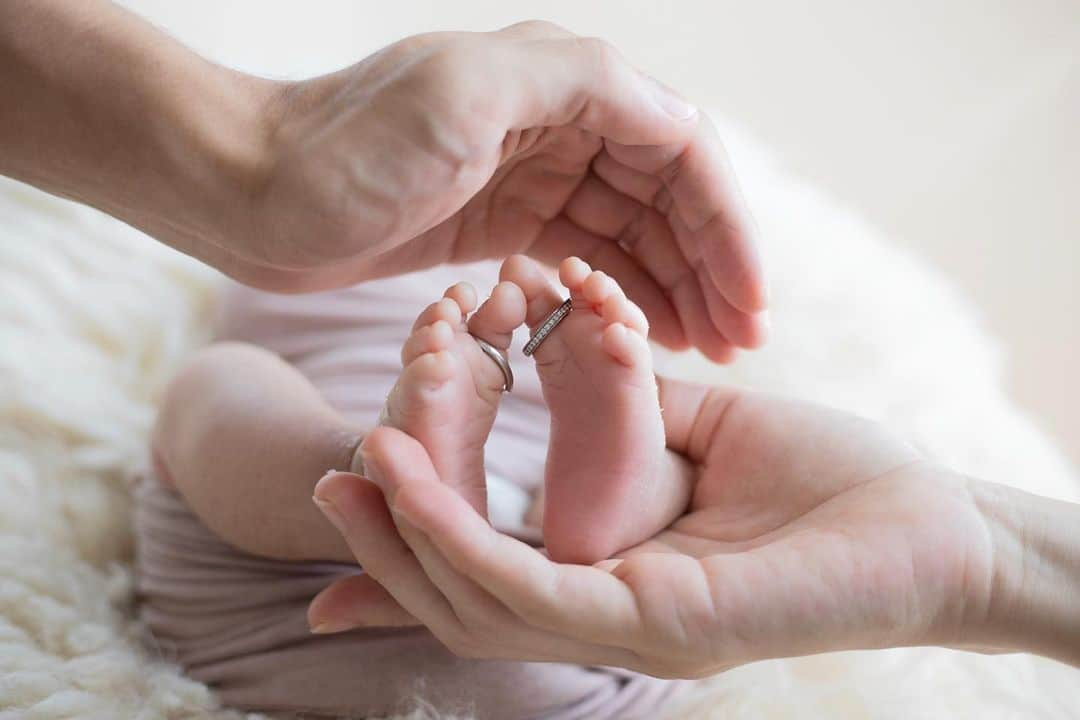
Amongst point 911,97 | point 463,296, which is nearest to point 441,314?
point 463,296

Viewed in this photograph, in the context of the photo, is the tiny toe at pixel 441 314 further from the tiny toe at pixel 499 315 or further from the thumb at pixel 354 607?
the thumb at pixel 354 607

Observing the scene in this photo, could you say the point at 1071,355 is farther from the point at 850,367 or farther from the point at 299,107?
the point at 299,107

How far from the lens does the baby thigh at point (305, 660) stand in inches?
30.8

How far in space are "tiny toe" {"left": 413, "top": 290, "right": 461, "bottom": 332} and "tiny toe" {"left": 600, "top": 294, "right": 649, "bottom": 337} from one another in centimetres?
9

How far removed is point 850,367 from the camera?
1.11 m

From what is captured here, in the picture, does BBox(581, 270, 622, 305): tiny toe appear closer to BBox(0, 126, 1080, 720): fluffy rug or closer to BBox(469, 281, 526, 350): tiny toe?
BBox(469, 281, 526, 350): tiny toe

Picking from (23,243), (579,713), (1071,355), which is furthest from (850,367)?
(23,243)

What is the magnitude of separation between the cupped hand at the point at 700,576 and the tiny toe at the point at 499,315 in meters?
0.10

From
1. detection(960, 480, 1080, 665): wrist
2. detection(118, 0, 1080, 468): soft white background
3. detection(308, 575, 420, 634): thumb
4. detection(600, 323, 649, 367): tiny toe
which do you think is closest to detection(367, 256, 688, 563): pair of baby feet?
detection(600, 323, 649, 367): tiny toe

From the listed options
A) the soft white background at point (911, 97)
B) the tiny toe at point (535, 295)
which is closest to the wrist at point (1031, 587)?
the tiny toe at point (535, 295)

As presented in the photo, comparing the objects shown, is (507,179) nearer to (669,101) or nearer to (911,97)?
(669,101)

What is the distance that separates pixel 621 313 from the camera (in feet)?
2.20

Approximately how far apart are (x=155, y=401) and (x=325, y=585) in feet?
1.17

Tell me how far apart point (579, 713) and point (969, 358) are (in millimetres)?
650
